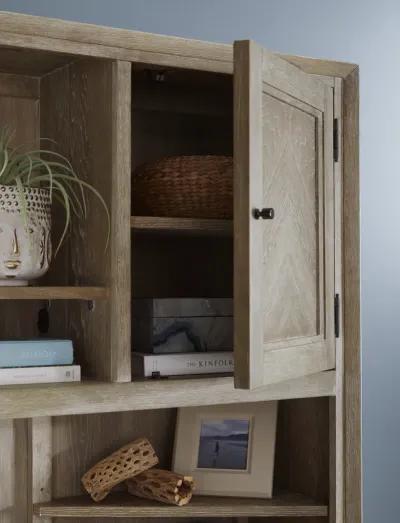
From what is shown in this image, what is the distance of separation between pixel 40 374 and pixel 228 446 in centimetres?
51

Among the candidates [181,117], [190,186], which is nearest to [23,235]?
[190,186]

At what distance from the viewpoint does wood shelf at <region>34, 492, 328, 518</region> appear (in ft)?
5.56

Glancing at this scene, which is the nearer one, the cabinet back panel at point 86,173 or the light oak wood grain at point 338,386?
the cabinet back panel at point 86,173

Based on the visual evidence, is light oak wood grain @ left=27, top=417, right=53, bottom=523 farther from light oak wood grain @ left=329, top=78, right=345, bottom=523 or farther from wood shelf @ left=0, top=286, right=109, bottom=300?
light oak wood grain @ left=329, top=78, right=345, bottom=523

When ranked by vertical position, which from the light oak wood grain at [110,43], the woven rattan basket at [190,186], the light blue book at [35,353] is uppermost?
the light oak wood grain at [110,43]

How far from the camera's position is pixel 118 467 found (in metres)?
1.75

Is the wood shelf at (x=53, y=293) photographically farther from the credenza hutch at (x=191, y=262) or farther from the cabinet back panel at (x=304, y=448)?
the cabinet back panel at (x=304, y=448)

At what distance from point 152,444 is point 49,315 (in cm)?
37

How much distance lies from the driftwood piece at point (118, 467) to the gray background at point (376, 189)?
746mm

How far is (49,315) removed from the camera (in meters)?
1.77

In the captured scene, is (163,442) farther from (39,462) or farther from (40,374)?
(40,374)

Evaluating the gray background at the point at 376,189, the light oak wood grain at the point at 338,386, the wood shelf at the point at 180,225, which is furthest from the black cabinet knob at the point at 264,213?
the gray background at the point at 376,189

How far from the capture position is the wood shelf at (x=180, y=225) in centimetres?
159

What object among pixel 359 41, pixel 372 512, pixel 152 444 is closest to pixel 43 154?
pixel 152 444
